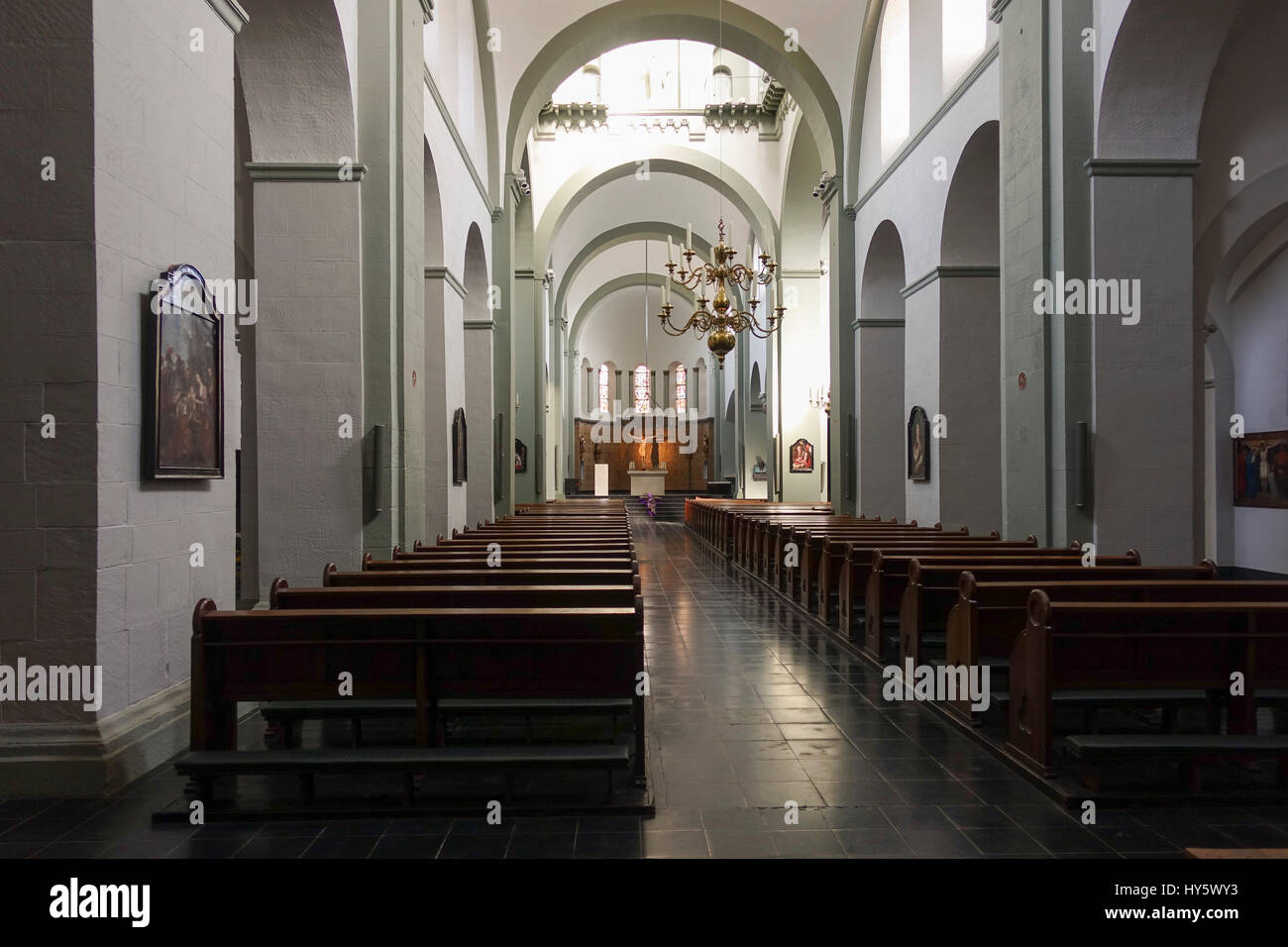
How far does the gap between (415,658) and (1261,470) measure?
1297 cm

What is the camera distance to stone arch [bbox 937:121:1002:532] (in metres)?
10.6

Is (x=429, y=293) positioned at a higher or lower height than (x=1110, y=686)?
higher

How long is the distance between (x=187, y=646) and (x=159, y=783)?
2.55 ft

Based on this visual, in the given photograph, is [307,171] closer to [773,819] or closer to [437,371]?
[437,371]

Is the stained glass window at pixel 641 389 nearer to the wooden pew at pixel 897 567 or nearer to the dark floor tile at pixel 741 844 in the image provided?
the wooden pew at pixel 897 567

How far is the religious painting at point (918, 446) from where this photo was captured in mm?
11117

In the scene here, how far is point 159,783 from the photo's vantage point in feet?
12.4

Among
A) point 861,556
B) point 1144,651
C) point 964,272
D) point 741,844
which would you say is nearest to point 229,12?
point 741,844

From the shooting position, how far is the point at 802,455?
19.3 m

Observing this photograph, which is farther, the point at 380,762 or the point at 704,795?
the point at 704,795
